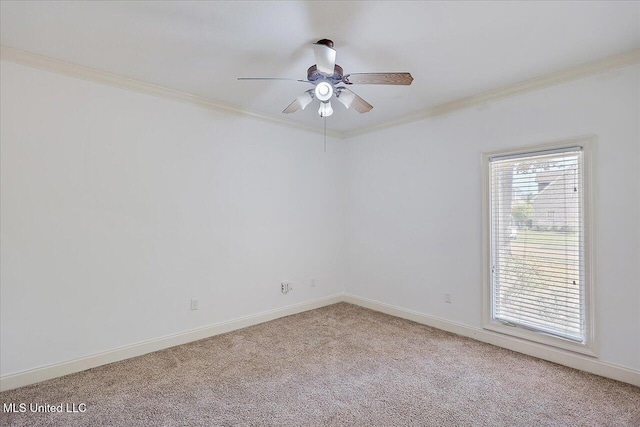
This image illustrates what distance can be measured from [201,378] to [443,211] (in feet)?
9.79

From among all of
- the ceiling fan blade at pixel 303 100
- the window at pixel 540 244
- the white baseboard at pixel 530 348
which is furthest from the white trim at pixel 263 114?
the white baseboard at pixel 530 348

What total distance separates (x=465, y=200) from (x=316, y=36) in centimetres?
233

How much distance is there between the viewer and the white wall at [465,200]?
2465 mm

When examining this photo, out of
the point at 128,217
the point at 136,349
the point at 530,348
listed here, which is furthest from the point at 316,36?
the point at 530,348

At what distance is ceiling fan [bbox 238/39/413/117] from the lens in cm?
207

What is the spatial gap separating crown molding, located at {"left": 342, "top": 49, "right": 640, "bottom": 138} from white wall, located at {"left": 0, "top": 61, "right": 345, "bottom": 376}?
68.3 inches

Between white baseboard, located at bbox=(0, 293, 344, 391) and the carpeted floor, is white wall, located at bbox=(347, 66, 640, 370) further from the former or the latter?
white baseboard, located at bbox=(0, 293, 344, 391)

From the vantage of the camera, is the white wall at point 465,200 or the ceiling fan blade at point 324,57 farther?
the white wall at point 465,200

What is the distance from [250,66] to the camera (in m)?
2.65

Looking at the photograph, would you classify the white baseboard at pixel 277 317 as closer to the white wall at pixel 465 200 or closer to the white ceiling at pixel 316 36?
the white wall at pixel 465 200

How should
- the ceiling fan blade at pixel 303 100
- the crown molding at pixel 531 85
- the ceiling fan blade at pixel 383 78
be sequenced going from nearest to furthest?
1. the ceiling fan blade at pixel 383 78
2. the crown molding at pixel 531 85
3. the ceiling fan blade at pixel 303 100

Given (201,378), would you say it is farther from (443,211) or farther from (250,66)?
(443,211)

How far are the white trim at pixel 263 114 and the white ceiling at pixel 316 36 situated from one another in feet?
0.27

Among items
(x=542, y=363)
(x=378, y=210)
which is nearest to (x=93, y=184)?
(x=378, y=210)
